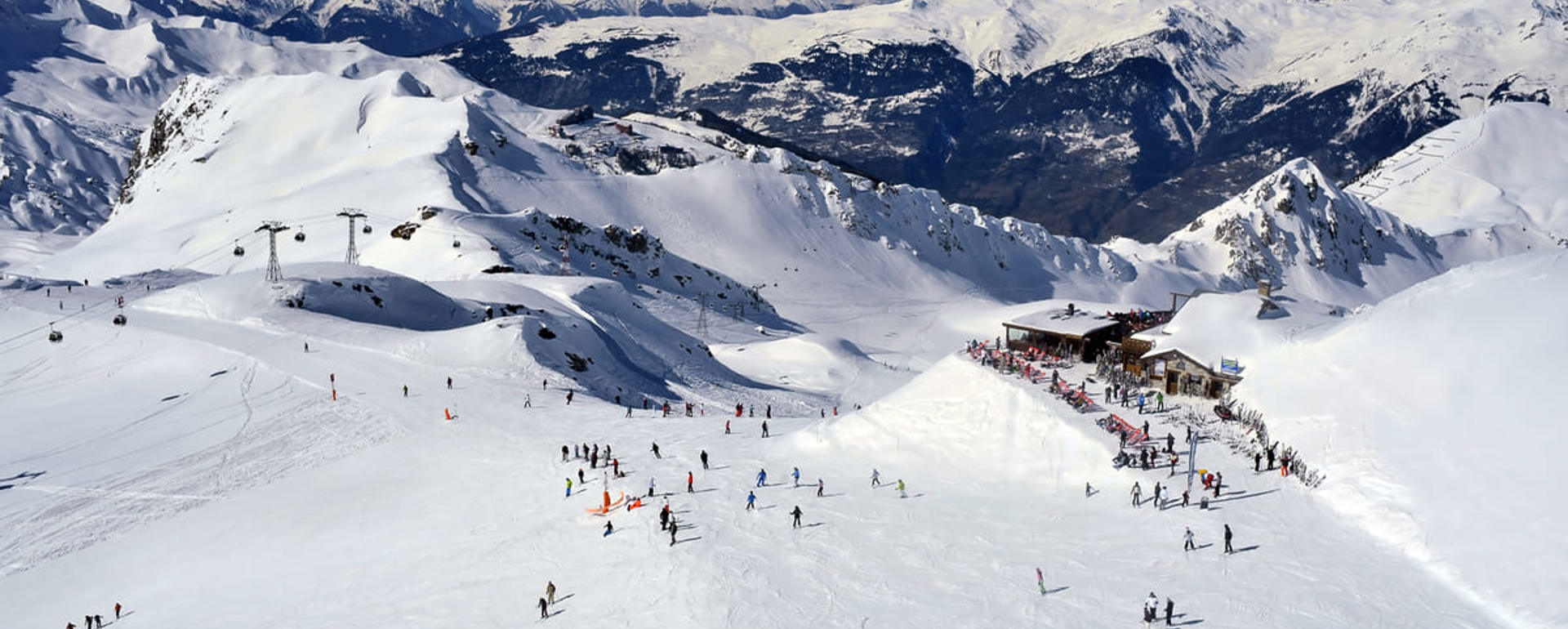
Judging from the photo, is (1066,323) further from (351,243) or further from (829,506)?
(351,243)

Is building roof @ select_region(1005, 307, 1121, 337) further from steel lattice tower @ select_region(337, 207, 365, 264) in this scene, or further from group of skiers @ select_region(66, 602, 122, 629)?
steel lattice tower @ select_region(337, 207, 365, 264)

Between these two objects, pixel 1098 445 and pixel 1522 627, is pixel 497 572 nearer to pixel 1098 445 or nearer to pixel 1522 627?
pixel 1098 445

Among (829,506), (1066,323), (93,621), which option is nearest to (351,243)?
(93,621)

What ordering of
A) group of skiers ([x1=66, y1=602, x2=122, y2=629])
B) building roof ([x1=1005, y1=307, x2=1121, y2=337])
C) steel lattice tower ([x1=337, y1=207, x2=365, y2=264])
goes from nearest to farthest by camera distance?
group of skiers ([x1=66, y1=602, x2=122, y2=629]) < building roof ([x1=1005, y1=307, x2=1121, y2=337]) < steel lattice tower ([x1=337, y1=207, x2=365, y2=264])

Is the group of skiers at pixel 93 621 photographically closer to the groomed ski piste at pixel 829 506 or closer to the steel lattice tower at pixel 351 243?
the groomed ski piste at pixel 829 506

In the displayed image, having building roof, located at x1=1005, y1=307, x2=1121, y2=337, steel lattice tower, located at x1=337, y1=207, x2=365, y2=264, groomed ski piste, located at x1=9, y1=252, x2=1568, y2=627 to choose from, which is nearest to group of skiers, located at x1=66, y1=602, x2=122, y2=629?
groomed ski piste, located at x1=9, y1=252, x2=1568, y2=627
